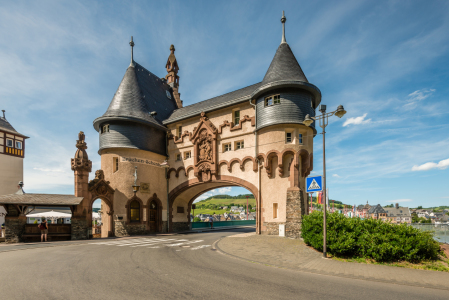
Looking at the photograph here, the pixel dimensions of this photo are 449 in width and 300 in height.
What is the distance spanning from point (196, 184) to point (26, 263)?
17798 millimetres

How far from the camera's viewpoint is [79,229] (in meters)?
20.4

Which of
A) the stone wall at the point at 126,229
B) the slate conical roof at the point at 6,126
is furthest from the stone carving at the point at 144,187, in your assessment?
the slate conical roof at the point at 6,126

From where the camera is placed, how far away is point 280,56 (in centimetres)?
2362

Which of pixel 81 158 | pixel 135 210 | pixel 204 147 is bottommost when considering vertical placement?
pixel 135 210

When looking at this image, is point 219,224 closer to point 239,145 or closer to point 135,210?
point 135,210

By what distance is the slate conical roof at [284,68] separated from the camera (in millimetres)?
21859

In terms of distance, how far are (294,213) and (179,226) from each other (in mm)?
15663

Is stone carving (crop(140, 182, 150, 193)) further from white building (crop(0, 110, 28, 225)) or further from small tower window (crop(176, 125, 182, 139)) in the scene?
white building (crop(0, 110, 28, 225))

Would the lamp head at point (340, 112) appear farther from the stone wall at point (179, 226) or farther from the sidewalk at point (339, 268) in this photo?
the stone wall at point (179, 226)

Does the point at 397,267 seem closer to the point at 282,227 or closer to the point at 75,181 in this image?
the point at 282,227

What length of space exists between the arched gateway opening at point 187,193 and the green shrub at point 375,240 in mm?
11974

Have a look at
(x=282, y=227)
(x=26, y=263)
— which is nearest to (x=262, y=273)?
(x=26, y=263)

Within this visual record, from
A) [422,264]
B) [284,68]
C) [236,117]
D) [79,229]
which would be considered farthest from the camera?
[236,117]

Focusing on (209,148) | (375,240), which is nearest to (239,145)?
(209,148)
